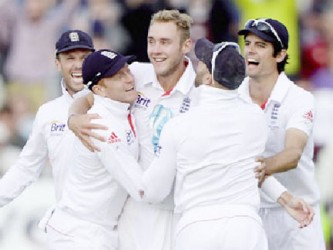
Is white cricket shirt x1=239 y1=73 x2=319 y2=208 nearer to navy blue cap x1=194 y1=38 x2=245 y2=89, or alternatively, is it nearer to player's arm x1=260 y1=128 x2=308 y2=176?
player's arm x1=260 y1=128 x2=308 y2=176

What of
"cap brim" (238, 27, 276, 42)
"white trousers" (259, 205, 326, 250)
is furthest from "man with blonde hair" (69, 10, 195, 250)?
"white trousers" (259, 205, 326, 250)

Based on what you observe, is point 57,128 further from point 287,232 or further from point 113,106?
point 287,232

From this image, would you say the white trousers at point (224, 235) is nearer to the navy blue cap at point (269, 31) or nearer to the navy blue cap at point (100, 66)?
the navy blue cap at point (100, 66)

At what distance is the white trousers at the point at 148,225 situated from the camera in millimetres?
8367

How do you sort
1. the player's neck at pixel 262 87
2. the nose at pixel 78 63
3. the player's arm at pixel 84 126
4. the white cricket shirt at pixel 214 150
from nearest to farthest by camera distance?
the white cricket shirt at pixel 214 150, the player's arm at pixel 84 126, the player's neck at pixel 262 87, the nose at pixel 78 63

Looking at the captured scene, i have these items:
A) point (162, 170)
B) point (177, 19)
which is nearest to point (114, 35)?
point (177, 19)

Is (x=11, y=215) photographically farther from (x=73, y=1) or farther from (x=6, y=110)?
(x=73, y=1)

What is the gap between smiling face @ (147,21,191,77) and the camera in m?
8.28

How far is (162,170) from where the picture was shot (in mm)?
7703

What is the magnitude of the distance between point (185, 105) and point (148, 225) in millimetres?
812

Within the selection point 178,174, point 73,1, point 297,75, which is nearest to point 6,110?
point 73,1

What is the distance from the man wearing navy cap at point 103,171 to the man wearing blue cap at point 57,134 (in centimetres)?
44

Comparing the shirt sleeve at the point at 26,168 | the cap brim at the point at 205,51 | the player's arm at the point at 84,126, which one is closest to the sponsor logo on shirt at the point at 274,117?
the cap brim at the point at 205,51

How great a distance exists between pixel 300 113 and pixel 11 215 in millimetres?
4902
